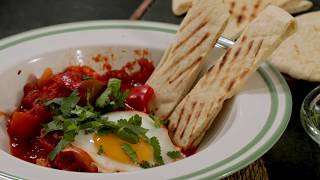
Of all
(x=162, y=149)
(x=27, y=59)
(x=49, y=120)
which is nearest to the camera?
(x=162, y=149)

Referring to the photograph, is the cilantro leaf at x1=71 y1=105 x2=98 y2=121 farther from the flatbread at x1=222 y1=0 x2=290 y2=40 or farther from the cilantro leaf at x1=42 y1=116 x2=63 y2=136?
the flatbread at x1=222 y1=0 x2=290 y2=40

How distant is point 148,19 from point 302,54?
814 mm

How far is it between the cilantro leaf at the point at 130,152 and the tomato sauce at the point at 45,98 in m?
0.15

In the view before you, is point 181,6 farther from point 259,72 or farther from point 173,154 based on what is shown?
point 173,154

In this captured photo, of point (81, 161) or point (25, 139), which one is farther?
point (25, 139)

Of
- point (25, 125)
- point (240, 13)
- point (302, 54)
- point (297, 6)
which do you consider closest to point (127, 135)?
point (25, 125)

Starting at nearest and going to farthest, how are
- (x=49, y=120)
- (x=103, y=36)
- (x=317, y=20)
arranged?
(x=49, y=120), (x=103, y=36), (x=317, y=20)

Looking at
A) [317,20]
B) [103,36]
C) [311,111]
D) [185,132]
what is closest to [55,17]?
[103,36]

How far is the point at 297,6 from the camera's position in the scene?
2684 millimetres

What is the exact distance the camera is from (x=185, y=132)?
63.9 inches

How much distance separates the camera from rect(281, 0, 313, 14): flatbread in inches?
105

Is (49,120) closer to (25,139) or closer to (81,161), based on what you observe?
(25,139)

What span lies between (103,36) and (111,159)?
0.63 m

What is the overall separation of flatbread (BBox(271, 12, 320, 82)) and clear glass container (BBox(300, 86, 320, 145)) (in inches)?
18.2
